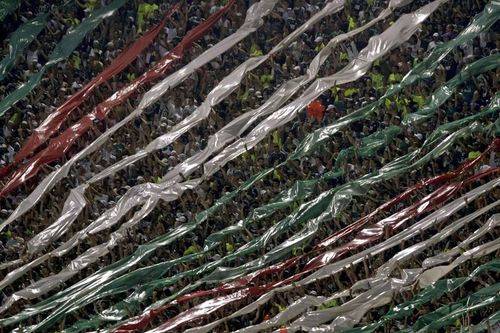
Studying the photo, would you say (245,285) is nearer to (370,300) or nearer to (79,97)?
(370,300)

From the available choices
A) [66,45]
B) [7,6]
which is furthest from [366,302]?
[7,6]

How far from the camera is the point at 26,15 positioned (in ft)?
15.9

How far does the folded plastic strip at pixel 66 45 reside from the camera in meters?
4.73

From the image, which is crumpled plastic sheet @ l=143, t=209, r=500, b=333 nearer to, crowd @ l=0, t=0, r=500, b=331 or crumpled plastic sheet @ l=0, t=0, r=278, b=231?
crowd @ l=0, t=0, r=500, b=331

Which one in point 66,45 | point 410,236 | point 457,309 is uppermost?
point 66,45

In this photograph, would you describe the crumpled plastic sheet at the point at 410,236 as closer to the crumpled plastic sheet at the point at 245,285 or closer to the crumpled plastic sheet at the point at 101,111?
the crumpled plastic sheet at the point at 245,285

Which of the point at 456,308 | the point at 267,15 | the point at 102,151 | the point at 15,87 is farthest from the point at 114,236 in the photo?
the point at 456,308

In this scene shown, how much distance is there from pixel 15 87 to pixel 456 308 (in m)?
2.00

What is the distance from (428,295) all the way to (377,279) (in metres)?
Result: 0.20

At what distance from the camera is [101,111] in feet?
15.3

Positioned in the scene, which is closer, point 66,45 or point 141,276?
point 141,276

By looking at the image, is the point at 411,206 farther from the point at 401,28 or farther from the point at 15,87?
the point at 15,87

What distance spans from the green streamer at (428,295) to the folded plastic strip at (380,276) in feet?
0.04

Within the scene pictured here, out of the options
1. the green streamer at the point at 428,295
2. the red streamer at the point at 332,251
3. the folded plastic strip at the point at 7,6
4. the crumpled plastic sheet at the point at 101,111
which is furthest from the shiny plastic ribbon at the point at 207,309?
the folded plastic strip at the point at 7,6
